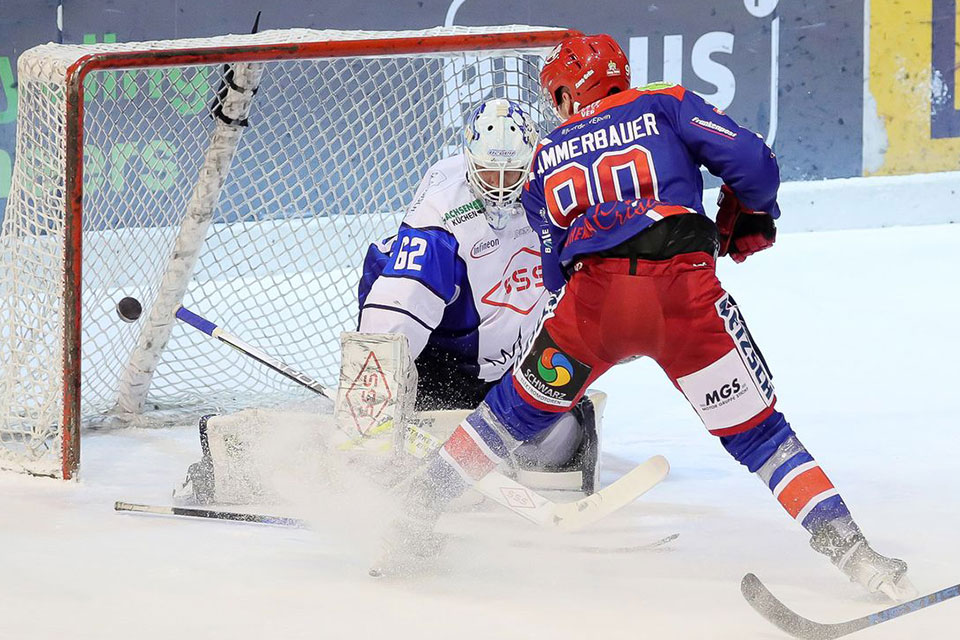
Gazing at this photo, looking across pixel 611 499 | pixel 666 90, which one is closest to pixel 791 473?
pixel 611 499

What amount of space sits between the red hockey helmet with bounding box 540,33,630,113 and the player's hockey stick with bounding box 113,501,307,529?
3.29 feet

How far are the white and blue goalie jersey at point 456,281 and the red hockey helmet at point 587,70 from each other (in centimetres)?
52

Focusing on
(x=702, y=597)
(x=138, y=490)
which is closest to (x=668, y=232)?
(x=702, y=597)

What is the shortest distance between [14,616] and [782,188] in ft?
15.7

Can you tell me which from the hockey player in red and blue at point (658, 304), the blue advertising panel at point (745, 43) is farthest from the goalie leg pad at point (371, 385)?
the blue advertising panel at point (745, 43)

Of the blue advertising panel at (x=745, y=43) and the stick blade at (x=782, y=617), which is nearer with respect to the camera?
the stick blade at (x=782, y=617)

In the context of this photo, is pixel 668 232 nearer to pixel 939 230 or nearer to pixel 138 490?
pixel 138 490

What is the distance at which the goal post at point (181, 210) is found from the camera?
3.16 metres

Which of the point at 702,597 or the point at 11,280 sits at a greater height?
the point at 11,280

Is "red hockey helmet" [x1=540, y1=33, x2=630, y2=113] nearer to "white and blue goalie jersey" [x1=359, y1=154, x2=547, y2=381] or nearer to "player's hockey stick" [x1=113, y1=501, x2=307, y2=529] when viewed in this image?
"white and blue goalie jersey" [x1=359, y1=154, x2=547, y2=381]

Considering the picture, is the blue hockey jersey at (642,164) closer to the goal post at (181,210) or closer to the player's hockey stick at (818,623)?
the player's hockey stick at (818,623)

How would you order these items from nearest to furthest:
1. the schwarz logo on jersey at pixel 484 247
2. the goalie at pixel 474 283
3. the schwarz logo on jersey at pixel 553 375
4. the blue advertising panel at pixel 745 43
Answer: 1. the schwarz logo on jersey at pixel 553 375
2. the goalie at pixel 474 283
3. the schwarz logo on jersey at pixel 484 247
4. the blue advertising panel at pixel 745 43

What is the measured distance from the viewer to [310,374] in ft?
13.9

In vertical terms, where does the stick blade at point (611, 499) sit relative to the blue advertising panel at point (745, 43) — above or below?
below
